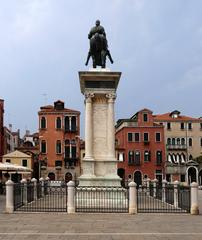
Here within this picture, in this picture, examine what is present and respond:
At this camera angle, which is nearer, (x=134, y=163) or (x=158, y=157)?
(x=134, y=163)

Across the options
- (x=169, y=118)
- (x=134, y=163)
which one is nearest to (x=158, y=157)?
(x=134, y=163)

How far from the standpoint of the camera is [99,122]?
2311cm

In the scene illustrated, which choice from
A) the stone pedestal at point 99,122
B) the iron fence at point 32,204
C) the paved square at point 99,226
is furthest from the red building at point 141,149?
the paved square at point 99,226

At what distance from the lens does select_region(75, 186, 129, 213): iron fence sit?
20.1m

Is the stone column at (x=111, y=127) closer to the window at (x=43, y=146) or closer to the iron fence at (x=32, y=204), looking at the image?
the iron fence at (x=32, y=204)

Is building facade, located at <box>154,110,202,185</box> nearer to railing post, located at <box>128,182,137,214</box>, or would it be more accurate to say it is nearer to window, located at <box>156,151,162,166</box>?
window, located at <box>156,151,162,166</box>

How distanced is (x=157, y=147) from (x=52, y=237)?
70.2 meters

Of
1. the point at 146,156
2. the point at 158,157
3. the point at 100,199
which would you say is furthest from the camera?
the point at 158,157

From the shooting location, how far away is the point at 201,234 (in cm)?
1295

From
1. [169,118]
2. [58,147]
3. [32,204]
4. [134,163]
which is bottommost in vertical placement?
[32,204]

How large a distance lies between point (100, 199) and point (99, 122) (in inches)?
162

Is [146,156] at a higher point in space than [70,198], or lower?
higher

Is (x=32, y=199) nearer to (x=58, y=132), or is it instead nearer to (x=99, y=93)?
(x=99, y=93)

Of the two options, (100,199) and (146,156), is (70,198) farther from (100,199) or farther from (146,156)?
(146,156)
